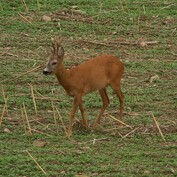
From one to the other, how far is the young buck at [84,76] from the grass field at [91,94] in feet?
0.89

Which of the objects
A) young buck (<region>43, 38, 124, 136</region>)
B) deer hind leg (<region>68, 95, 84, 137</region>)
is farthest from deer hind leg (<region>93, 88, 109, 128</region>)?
→ deer hind leg (<region>68, 95, 84, 137</region>)

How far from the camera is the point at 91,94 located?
464 inches

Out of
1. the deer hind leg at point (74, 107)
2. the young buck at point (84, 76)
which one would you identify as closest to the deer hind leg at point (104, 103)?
the young buck at point (84, 76)

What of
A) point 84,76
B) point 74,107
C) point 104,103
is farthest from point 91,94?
point 74,107

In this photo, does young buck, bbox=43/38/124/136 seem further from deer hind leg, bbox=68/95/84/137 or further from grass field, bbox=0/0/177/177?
grass field, bbox=0/0/177/177

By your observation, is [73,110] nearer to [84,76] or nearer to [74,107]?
[74,107]

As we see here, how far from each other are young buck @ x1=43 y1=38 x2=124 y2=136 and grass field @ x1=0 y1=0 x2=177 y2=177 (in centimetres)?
27

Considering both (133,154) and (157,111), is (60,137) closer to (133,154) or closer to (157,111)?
(133,154)

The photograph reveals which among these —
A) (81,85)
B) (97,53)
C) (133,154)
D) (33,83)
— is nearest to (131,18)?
(97,53)

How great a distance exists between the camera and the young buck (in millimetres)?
9945

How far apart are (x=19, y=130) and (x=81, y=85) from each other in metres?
0.86

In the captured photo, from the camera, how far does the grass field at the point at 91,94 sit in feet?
29.9

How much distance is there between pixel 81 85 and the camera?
10.2 m

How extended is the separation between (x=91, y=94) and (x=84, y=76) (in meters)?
1.50
